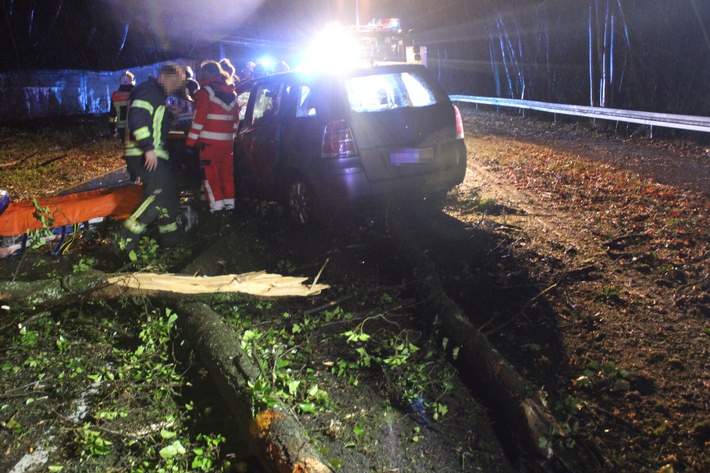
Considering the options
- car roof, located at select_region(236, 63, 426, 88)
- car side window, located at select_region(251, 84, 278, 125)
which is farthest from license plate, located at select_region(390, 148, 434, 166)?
car side window, located at select_region(251, 84, 278, 125)

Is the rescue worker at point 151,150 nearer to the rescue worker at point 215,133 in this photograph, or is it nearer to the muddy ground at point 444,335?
the muddy ground at point 444,335

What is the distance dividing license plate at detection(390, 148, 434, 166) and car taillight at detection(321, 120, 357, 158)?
0.43 m

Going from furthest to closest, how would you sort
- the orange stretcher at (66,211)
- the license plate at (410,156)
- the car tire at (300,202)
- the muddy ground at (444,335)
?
the car tire at (300,202), the license plate at (410,156), the orange stretcher at (66,211), the muddy ground at (444,335)

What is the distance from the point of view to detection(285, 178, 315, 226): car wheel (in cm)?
553

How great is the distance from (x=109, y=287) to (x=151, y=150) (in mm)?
1829

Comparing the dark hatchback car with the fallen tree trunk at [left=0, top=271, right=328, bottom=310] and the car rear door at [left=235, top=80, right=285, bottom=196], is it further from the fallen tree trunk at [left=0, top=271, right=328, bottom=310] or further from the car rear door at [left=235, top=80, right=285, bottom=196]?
the fallen tree trunk at [left=0, top=271, right=328, bottom=310]

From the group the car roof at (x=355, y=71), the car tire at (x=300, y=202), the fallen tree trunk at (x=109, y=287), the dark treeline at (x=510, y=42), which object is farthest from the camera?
the dark treeline at (x=510, y=42)

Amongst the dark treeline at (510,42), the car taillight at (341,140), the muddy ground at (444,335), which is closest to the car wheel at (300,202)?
the muddy ground at (444,335)

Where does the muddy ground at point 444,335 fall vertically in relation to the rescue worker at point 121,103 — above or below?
below

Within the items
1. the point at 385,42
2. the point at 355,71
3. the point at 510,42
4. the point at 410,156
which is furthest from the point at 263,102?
the point at 510,42

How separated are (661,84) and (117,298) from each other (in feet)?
45.0

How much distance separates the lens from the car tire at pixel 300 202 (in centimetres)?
550

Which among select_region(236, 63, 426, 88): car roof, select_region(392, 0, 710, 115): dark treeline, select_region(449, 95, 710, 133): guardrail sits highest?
select_region(392, 0, 710, 115): dark treeline

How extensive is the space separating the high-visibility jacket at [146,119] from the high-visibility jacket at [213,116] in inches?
22.1
